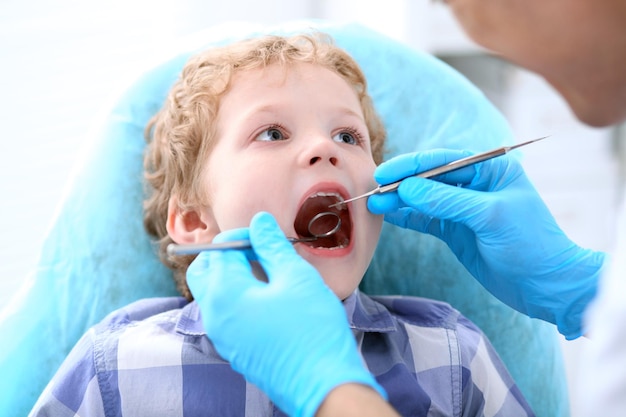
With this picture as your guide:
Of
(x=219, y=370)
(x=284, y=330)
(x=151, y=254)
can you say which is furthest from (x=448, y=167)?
(x=151, y=254)

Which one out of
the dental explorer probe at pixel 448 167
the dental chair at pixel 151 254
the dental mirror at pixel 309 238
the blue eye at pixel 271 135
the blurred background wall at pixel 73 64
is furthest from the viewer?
the blurred background wall at pixel 73 64

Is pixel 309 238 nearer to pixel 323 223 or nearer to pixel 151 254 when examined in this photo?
pixel 323 223

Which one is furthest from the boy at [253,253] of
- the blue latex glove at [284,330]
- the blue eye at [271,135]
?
the blue latex glove at [284,330]

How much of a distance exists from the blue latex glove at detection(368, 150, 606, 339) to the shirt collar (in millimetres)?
203

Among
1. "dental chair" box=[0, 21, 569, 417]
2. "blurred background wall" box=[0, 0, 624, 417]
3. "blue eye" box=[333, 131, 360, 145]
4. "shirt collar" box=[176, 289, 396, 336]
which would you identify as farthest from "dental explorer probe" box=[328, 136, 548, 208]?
"blurred background wall" box=[0, 0, 624, 417]

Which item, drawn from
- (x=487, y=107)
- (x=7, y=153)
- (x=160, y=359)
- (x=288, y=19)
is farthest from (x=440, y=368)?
(x=288, y=19)

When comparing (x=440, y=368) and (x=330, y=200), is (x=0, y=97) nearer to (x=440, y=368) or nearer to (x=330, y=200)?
(x=330, y=200)

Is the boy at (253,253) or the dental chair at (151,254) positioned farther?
the dental chair at (151,254)

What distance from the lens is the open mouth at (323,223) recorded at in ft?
4.29

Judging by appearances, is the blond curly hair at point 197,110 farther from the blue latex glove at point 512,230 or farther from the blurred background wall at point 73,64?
the blurred background wall at point 73,64

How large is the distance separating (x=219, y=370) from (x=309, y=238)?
0.95ft

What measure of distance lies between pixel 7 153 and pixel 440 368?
5.64ft

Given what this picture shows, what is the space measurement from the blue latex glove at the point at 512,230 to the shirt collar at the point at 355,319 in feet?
0.67

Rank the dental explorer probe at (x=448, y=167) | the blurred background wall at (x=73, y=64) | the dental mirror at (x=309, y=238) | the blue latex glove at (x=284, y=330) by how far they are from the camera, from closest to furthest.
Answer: the blue latex glove at (x=284, y=330), the dental mirror at (x=309, y=238), the dental explorer probe at (x=448, y=167), the blurred background wall at (x=73, y=64)
